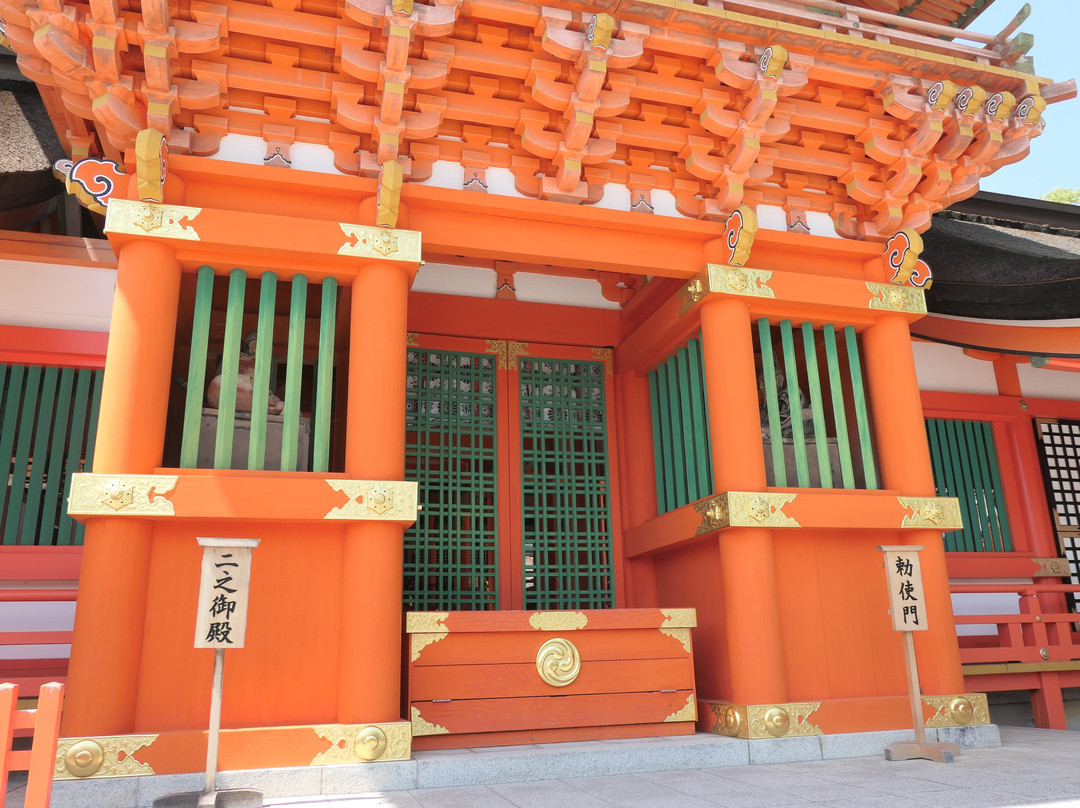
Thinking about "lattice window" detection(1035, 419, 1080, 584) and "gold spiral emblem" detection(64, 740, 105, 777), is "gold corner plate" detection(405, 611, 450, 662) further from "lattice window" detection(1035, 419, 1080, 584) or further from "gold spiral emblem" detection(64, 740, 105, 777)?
"lattice window" detection(1035, 419, 1080, 584)

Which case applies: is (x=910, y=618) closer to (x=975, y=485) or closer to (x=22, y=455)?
(x=975, y=485)

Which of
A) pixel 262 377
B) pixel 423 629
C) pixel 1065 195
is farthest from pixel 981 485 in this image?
pixel 1065 195

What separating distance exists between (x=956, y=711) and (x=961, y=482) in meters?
2.68

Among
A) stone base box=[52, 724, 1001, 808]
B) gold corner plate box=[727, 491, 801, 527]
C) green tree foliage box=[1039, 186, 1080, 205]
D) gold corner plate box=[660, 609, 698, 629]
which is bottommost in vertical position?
stone base box=[52, 724, 1001, 808]

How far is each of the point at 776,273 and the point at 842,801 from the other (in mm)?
3228

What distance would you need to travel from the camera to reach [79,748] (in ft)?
11.9

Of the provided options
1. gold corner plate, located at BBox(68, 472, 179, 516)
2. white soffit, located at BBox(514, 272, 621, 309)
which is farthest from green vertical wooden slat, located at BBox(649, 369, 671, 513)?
gold corner plate, located at BBox(68, 472, 179, 516)

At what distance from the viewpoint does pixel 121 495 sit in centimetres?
392

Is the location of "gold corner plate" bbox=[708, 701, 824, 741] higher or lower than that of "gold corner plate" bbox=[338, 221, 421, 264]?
lower

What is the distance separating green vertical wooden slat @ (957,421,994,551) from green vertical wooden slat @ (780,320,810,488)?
2522 millimetres

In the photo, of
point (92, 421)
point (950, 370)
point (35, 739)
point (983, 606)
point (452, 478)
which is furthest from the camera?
point (950, 370)

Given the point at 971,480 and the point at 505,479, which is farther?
the point at 971,480

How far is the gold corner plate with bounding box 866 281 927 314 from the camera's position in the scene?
5527 millimetres

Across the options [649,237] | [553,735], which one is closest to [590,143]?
[649,237]
